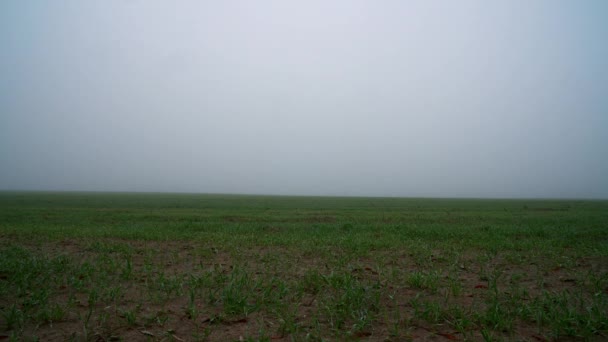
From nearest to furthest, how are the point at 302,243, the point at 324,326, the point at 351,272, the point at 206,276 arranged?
the point at 324,326 < the point at 206,276 < the point at 351,272 < the point at 302,243

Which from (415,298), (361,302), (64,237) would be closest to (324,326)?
(361,302)

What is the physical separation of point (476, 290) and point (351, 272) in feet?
7.49

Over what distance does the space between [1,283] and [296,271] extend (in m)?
5.35

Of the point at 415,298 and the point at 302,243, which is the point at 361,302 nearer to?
the point at 415,298

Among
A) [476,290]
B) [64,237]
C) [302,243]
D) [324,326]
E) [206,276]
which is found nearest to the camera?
[324,326]

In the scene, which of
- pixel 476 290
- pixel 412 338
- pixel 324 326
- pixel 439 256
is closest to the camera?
pixel 412 338

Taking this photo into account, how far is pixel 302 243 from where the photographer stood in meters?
Result: 8.88

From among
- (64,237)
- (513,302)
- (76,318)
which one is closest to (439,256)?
(513,302)

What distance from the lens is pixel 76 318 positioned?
12.8 ft

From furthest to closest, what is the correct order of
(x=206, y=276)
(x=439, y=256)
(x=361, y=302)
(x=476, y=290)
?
(x=439, y=256) < (x=206, y=276) < (x=476, y=290) < (x=361, y=302)

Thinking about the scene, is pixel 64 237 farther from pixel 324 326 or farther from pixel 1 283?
pixel 324 326

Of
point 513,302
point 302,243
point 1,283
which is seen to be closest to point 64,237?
point 1,283

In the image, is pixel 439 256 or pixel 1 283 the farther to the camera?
pixel 439 256

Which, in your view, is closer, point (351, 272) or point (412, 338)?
point (412, 338)
